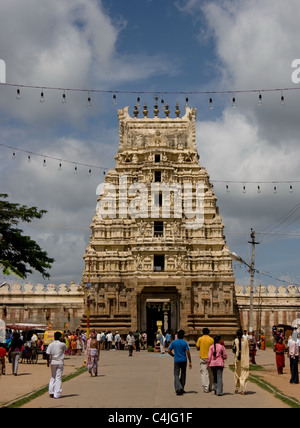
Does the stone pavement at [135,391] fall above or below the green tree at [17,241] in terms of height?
below

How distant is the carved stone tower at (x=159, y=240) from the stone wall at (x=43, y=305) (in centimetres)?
299

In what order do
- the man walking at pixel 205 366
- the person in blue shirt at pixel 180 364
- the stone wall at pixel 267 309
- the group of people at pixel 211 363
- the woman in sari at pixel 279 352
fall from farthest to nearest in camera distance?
the stone wall at pixel 267 309 → the woman in sari at pixel 279 352 → the man walking at pixel 205 366 → the group of people at pixel 211 363 → the person in blue shirt at pixel 180 364

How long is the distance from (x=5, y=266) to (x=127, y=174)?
100ft

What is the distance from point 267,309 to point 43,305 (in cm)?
2216

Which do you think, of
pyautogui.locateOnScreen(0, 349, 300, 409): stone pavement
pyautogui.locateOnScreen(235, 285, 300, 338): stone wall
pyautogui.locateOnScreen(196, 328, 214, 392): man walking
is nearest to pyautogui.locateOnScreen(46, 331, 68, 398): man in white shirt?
pyautogui.locateOnScreen(0, 349, 300, 409): stone pavement

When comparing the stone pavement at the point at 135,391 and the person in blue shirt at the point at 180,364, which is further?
the person in blue shirt at the point at 180,364

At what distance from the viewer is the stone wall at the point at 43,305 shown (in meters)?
56.1

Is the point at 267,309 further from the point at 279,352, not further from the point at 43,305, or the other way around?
the point at 279,352

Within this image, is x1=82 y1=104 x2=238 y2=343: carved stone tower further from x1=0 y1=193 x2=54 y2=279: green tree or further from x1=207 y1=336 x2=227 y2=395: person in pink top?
x1=207 y1=336 x2=227 y2=395: person in pink top

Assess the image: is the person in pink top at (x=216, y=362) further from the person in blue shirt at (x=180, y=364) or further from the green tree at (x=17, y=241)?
the green tree at (x=17, y=241)

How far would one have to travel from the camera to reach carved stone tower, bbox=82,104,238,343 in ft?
171

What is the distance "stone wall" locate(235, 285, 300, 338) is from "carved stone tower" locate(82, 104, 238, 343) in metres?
4.90

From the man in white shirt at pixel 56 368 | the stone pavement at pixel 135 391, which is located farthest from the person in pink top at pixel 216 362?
the man in white shirt at pixel 56 368
